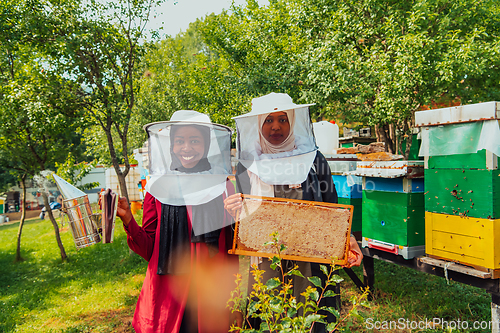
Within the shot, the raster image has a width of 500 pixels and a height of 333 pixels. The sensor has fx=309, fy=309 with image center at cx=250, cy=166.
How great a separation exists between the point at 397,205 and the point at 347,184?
870mm

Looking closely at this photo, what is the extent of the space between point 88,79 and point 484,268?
6355 millimetres

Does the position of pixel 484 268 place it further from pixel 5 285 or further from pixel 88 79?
pixel 5 285

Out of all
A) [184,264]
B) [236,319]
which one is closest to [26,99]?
[184,264]

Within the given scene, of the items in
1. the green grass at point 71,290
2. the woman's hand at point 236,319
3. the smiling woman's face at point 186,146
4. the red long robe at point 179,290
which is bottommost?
the green grass at point 71,290

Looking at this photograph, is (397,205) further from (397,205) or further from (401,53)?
(401,53)

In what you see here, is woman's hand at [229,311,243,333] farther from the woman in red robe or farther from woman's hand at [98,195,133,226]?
woman's hand at [98,195,133,226]

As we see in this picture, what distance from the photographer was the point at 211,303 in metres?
1.99

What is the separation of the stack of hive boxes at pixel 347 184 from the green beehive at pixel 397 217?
422mm

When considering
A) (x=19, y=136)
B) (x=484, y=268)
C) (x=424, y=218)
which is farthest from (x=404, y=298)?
(x=19, y=136)

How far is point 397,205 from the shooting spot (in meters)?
3.17

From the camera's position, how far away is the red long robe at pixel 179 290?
192cm

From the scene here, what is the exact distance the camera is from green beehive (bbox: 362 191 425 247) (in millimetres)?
3082

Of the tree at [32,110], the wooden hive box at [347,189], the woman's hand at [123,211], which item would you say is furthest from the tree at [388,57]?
the woman's hand at [123,211]

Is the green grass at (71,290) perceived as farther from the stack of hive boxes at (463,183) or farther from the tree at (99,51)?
the stack of hive boxes at (463,183)
